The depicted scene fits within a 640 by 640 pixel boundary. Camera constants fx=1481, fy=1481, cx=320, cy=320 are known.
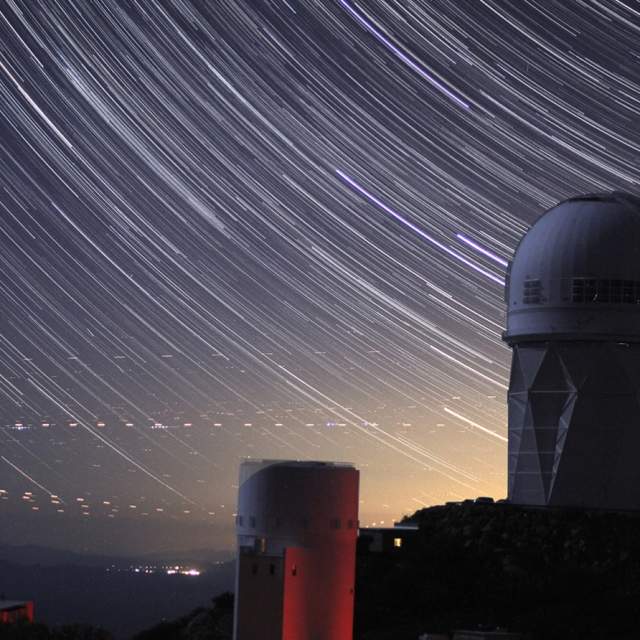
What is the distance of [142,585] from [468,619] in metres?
127

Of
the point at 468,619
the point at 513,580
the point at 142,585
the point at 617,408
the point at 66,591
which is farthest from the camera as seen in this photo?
the point at 142,585

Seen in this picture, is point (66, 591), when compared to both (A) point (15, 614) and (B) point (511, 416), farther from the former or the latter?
(B) point (511, 416)

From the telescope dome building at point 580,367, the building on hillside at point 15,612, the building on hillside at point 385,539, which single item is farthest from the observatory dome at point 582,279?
the building on hillside at point 15,612

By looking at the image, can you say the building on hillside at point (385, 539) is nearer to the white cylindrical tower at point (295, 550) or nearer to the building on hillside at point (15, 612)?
the white cylindrical tower at point (295, 550)

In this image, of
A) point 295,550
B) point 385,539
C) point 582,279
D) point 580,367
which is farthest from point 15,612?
point 582,279

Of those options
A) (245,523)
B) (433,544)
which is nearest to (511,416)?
(433,544)

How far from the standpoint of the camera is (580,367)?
141 ft

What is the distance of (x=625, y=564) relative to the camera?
130 feet

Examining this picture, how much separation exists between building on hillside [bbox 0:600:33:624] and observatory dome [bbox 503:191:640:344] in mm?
18660

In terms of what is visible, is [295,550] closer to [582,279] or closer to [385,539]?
[385,539]

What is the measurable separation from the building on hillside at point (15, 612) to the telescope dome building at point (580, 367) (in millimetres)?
17269

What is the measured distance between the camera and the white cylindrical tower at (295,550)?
33531mm

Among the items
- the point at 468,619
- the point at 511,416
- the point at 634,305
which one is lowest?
the point at 468,619

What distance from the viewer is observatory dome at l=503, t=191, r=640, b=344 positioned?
42719 millimetres
